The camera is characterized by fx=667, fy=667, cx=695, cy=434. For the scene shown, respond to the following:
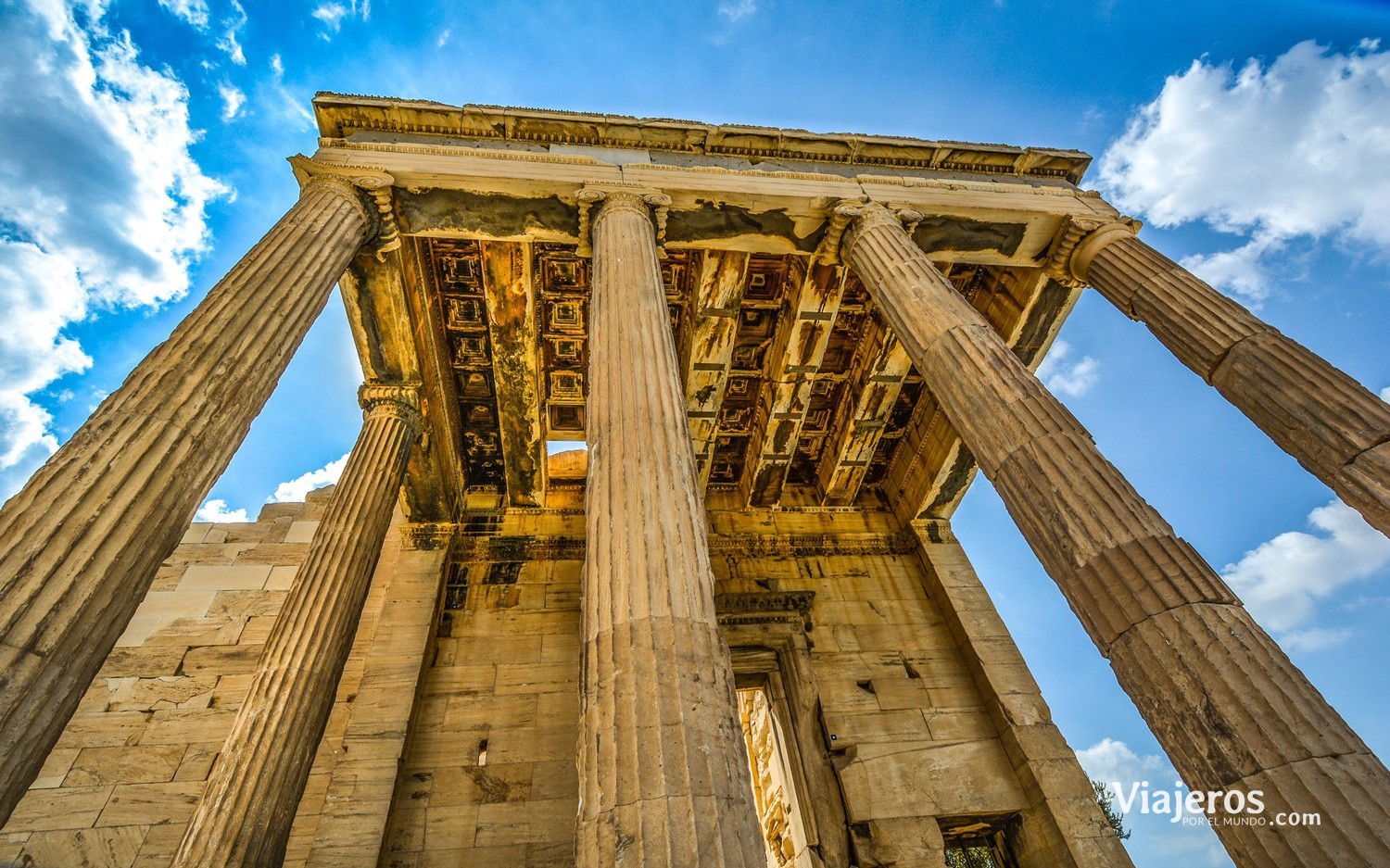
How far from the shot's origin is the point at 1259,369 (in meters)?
7.64

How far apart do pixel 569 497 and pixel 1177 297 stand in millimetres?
10753

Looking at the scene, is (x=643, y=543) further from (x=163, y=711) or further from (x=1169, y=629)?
(x=163, y=711)

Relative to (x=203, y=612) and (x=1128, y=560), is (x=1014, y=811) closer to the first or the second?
(x=1128, y=560)

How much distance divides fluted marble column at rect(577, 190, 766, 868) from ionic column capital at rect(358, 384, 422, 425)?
520cm

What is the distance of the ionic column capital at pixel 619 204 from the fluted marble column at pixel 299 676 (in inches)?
166

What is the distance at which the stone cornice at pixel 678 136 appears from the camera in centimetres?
974

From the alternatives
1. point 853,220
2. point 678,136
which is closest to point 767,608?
point 853,220

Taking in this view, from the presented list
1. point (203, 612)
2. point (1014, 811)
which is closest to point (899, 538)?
point (1014, 811)

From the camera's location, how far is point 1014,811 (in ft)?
34.1

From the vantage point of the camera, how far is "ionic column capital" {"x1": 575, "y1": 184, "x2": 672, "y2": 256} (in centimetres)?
899

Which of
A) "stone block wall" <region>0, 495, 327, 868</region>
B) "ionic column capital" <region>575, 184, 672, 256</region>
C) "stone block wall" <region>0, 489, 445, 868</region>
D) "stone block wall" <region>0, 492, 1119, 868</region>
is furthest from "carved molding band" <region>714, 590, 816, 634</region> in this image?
"stone block wall" <region>0, 495, 327, 868</region>

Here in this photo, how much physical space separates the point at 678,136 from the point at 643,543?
25.4 feet

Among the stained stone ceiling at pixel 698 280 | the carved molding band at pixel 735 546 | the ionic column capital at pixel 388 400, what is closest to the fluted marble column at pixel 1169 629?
the stained stone ceiling at pixel 698 280

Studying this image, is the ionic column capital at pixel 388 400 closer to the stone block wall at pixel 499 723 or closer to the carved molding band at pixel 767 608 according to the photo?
the stone block wall at pixel 499 723
